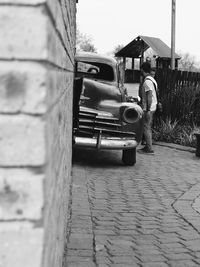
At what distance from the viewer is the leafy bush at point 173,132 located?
44.7 ft

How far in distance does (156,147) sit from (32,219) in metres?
11.9

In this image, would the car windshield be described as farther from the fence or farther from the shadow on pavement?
the fence

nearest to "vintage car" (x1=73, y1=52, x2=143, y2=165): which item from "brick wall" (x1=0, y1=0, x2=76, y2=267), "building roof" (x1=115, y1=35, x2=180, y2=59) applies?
"brick wall" (x1=0, y1=0, x2=76, y2=267)

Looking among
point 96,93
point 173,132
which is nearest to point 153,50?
point 173,132

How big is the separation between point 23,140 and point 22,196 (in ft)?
0.40

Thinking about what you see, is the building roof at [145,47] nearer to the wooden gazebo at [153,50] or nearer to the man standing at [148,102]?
the wooden gazebo at [153,50]

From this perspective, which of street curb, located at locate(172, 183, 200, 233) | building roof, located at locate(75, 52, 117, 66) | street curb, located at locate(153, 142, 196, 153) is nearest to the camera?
street curb, located at locate(172, 183, 200, 233)

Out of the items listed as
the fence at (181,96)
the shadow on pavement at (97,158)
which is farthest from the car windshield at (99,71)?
the fence at (181,96)

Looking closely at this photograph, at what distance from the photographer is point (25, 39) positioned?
3.67 ft

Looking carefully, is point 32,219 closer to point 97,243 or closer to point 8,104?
point 8,104

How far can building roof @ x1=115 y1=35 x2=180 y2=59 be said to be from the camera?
868 inches

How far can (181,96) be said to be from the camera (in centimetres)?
1458

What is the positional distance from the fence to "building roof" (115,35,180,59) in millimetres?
6825

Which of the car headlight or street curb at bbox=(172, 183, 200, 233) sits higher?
the car headlight
